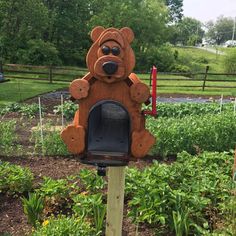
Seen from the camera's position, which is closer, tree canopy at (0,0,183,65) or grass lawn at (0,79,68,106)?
grass lawn at (0,79,68,106)

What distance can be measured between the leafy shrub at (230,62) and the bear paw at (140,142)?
1072 inches

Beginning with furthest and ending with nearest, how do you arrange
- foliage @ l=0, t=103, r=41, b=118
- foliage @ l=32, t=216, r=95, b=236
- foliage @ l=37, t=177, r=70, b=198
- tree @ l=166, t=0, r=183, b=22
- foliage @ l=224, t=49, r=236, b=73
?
tree @ l=166, t=0, r=183, b=22, foliage @ l=224, t=49, r=236, b=73, foliage @ l=0, t=103, r=41, b=118, foliage @ l=37, t=177, r=70, b=198, foliage @ l=32, t=216, r=95, b=236

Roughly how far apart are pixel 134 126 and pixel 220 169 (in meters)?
2.09

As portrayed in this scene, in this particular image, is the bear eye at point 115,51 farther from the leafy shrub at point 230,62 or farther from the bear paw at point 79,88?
the leafy shrub at point 230,62

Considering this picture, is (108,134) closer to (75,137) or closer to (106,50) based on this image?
(75,137)

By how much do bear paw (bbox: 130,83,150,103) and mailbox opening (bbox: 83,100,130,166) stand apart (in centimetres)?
12

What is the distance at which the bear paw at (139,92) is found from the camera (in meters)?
2.50

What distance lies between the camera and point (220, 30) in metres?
105

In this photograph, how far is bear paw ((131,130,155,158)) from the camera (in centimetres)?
260

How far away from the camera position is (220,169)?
4352 millimetres

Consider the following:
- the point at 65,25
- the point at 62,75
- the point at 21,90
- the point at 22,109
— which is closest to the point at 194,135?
the point at 22,109

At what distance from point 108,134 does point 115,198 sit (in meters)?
0.49

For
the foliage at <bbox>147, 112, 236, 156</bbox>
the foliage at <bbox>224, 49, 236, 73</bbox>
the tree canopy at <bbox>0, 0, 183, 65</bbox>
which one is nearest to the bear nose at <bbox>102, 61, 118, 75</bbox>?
the foliage at <bbox>147, 112, 236, 156</bbox>

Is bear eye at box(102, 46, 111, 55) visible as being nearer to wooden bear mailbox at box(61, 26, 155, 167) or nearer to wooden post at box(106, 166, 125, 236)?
wooden bear mailbox at box(61, 26, 155, 167)
